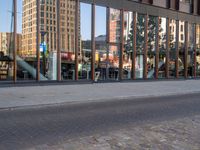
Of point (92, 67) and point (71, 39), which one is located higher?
point (71, 39)

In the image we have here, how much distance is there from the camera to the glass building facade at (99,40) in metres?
21.2

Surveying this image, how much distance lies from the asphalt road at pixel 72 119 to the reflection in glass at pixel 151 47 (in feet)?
47.4

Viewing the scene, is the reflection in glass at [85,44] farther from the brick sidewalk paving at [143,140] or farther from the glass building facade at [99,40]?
the brick sidewalk paving at [143,140]

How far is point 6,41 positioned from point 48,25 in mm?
2855

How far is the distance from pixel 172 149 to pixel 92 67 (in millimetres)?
18077

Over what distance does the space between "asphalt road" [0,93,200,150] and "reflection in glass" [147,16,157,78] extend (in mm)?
14444

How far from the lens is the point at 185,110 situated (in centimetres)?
1270

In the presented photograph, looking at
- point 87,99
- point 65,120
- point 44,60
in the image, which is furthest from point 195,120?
point 44,60

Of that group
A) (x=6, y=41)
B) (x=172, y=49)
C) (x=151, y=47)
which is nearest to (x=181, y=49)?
(x=172, y=49)

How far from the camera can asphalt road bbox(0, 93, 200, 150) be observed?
25.9 feet

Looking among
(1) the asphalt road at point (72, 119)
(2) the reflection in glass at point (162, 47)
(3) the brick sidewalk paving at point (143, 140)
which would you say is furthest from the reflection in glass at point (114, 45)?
(3) the brick sidewalk paving at point (143, 140)

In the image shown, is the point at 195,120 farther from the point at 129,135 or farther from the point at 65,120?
the point at 65,120

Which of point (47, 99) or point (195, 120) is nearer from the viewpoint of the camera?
point (195, 120)

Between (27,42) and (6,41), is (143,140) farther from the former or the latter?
(27,42)
